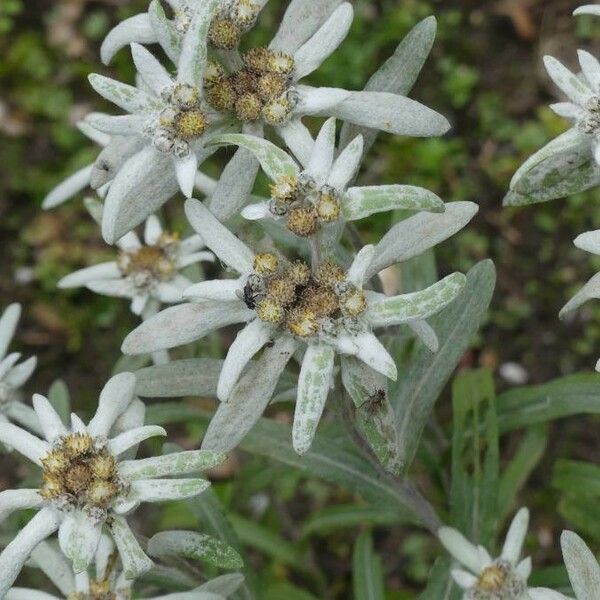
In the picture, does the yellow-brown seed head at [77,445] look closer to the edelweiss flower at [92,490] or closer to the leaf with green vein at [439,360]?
the edelweiss flower at [92,490]

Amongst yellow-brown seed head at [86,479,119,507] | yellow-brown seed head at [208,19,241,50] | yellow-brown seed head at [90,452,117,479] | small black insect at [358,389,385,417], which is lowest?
small black insect at [358,389,385,417]

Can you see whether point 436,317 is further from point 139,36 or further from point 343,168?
point 139,36

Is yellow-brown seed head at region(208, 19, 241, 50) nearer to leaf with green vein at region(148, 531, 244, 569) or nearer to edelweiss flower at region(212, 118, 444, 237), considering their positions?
edelweiss flower at region(212, 118, 444, 237)

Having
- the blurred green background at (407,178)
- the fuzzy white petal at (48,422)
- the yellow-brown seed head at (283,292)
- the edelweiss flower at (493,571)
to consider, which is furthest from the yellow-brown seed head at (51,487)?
the blurred green background at (407,178)

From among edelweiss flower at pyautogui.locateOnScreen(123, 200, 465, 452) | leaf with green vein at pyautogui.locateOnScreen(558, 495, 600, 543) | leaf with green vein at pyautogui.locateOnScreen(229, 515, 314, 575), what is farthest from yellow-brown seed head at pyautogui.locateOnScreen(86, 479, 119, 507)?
leaf with green vein at pyautogui.locateOnScreen(558, 495, 600, 543)

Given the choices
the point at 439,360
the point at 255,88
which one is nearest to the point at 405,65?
the point at 255,88

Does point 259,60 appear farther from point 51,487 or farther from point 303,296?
point 51,487

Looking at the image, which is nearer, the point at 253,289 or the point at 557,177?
the point at 253,289
